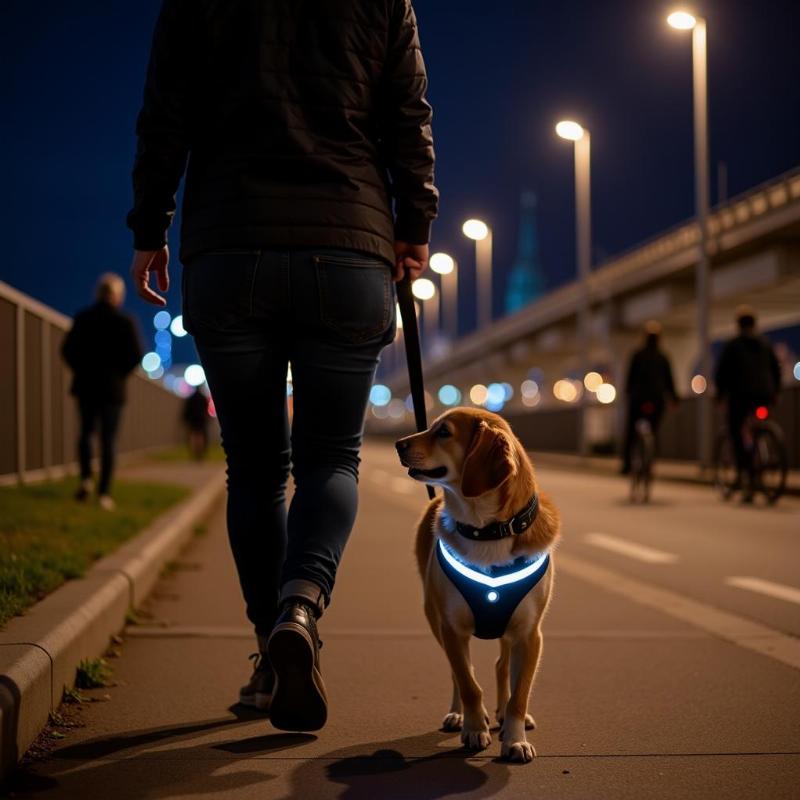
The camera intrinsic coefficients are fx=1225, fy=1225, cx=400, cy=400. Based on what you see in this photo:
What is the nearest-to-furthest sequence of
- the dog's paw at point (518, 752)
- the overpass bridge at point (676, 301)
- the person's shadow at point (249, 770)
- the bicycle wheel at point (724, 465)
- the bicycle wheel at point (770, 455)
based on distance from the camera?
the person's shadow at point (249, 770)
the dog's paw at point (518, 752)
the bicycle wheel at point (770, 455)
the bicycle wheel at point (724, 465)
the overpass bridge at point (676, 301)

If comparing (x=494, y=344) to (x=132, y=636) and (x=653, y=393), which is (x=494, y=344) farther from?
(x=132, y=636)

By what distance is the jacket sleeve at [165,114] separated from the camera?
147 inches

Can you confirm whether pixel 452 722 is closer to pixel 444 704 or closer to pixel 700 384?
pixel 444 704

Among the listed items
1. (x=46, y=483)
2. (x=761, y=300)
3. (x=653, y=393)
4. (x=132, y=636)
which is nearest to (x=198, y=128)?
(x=132, y=636)

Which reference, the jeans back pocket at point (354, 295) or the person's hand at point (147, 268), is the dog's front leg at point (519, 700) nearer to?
the jeans back pocket at point (354, 295)

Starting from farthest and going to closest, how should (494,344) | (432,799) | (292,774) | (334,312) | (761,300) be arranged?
(494,344) → (761,300) → (334,312) → (292,774) → (432,799)

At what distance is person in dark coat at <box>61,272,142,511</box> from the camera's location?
35.6 ft

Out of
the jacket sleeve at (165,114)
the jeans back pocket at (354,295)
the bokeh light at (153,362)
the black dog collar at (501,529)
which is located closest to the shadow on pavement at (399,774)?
the black dog collar at (501,529)

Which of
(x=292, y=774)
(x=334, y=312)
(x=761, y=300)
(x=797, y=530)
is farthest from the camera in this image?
(x=761, y=300)

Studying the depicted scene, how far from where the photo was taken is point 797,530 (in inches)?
434

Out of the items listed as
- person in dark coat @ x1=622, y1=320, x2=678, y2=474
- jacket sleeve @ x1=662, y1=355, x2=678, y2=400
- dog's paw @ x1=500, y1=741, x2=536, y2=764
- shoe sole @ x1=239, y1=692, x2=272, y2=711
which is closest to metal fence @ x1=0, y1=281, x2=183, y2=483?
person in dark coat @ x1=622, y1=320, x2=678, y2=474

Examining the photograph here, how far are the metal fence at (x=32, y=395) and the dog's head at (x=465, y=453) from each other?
9557 mm

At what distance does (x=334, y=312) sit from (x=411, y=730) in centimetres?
136

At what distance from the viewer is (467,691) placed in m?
3.62
